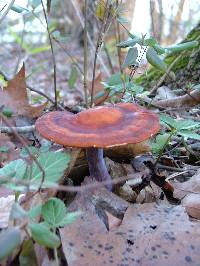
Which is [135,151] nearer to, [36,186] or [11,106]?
[36,186]

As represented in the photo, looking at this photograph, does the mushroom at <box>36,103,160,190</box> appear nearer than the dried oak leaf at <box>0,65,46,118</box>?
Yes

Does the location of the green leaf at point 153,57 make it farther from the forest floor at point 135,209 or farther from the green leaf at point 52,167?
the green leaf at point 52,167

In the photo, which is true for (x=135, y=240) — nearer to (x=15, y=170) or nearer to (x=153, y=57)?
(x=15, y=170)

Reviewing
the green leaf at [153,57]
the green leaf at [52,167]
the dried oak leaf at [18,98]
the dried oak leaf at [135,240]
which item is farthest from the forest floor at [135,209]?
the dried oak leaf at [18,98]

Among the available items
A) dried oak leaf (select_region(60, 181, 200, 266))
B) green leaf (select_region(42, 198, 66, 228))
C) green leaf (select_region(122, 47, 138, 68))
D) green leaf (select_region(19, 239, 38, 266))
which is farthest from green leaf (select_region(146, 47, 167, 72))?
green leaf (select_region(19, 239, 38, 266))

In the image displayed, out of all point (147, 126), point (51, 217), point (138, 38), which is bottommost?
point (51, 217)

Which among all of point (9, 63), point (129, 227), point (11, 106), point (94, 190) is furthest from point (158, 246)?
point (9, 63)

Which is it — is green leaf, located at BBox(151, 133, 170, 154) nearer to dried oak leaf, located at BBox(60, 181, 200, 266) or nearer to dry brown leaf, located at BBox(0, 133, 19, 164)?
dried oak leaf, located at BBox(60, 181, 200, 266)
